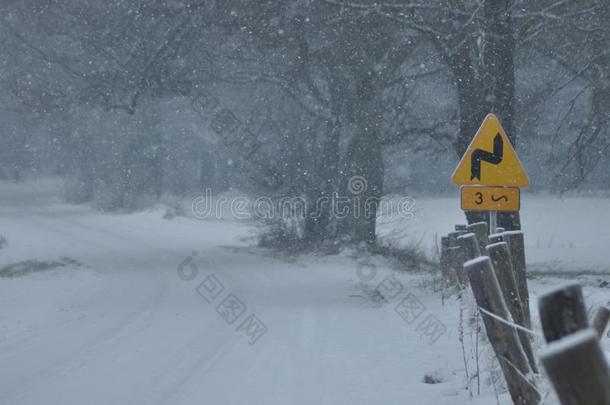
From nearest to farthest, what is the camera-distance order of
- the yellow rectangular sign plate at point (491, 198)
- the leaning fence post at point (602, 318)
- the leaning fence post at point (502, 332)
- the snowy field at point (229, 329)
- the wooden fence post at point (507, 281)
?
the leaning fence post at point (602, 318) < the leaning fence post at point (502, 332) < the wooden fence post at point (507, 281) < the snowy field at point (229, 329) < the yellow rectangular sign plate at point (491, 198)

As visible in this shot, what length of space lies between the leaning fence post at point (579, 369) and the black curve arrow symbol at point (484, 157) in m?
7.18

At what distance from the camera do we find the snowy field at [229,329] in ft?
22.3

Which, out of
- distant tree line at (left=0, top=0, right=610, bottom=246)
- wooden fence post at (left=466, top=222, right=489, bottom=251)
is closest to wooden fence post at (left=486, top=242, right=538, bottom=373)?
wooden fence post at (left=466, top=222, right=489, bottom=251)

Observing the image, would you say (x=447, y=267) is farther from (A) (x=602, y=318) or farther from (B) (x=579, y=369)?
(B) (x=579, y=369)

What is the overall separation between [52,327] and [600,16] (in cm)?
1067

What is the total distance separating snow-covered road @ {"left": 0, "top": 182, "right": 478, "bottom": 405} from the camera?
6832 mm

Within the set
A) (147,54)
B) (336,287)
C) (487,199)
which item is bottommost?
(336,287)

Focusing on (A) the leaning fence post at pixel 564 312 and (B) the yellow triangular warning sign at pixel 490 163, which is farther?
(B) the yellow triangular warning sign at pixel 490 163

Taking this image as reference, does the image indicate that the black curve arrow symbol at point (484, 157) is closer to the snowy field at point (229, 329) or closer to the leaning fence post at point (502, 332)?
the snowy field at point (229, 329)

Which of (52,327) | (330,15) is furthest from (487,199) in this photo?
(330,15)

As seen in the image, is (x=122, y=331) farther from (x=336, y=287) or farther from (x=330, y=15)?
(x=330, y=15)

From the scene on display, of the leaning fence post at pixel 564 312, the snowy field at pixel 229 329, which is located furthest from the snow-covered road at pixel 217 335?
the leaning fence post at pixel 564 312

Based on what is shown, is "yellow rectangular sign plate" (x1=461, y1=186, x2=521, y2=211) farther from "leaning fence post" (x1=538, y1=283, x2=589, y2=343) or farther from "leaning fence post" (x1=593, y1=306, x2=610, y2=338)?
"leaning fence post" (x1=538, y1=283, x2=589, y2=343)

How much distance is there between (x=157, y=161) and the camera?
46.7 metres
